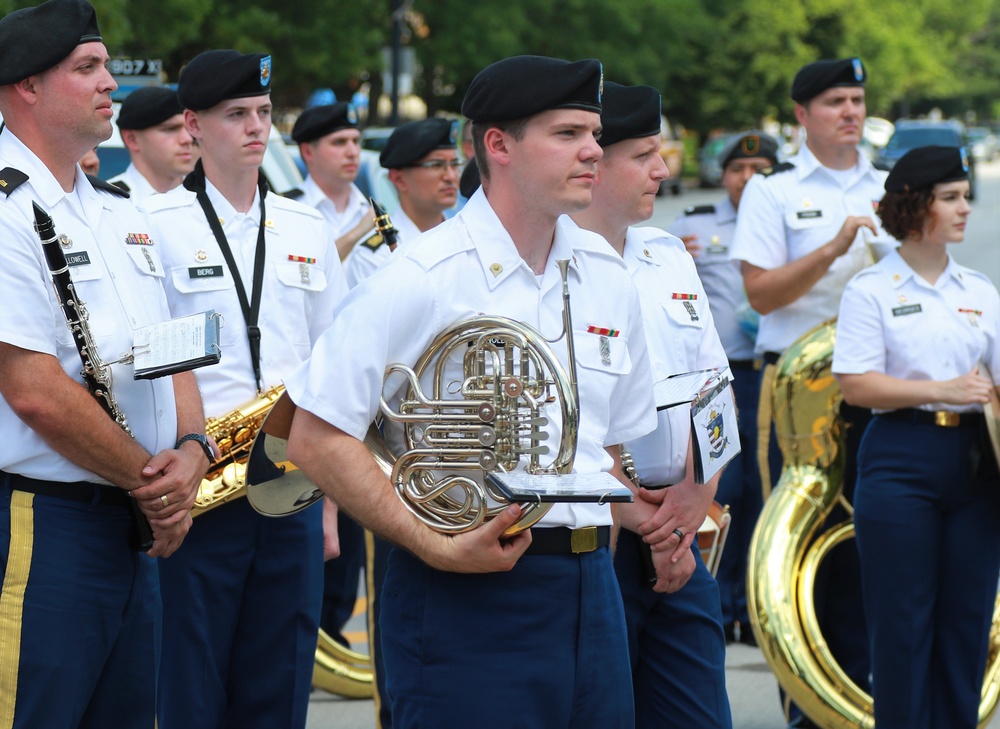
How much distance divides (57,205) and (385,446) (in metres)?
1.00

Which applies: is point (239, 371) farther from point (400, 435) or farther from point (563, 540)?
point (563, 540)

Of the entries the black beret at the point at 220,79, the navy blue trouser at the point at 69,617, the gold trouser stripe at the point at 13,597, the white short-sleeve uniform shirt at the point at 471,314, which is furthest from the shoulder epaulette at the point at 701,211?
the gold trouser stripe at the point at 13,597

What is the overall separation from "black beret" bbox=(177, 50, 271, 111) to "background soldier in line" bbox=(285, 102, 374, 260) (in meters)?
2.69

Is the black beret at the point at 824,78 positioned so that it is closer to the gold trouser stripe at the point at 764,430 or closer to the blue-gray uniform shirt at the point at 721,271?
the blue-gray uniform shirt at the point at 721,271

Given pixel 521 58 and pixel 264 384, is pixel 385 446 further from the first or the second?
pixel 264 384

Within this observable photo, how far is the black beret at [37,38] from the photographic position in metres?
3.39

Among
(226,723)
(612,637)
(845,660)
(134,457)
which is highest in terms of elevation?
(134,457)

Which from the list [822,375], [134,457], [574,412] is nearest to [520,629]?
[574,412]

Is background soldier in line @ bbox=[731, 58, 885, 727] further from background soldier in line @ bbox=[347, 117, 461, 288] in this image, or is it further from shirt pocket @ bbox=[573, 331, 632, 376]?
shirt pocket @ bbox=[573, 331, 632, 376]

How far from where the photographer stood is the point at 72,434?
129 inches

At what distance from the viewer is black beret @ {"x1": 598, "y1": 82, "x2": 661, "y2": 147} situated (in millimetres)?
→ 3975

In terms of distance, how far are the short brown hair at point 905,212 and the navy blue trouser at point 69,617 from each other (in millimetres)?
2885

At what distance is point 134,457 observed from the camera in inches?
133

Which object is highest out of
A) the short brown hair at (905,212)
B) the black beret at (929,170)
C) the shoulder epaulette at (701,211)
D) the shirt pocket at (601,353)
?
the black beret at (929,170)
